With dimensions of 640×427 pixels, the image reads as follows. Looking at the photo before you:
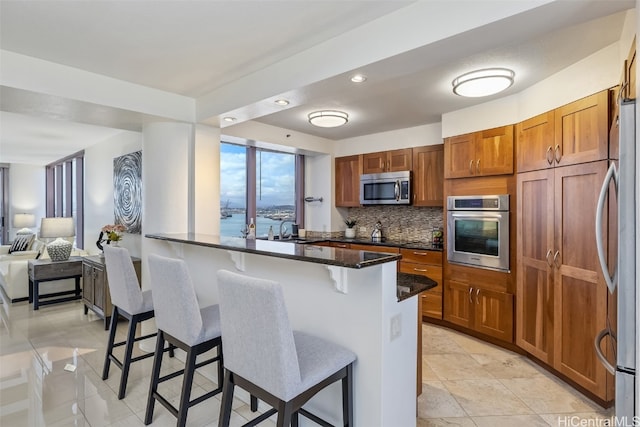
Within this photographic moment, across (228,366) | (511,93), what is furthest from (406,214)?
(228,366)

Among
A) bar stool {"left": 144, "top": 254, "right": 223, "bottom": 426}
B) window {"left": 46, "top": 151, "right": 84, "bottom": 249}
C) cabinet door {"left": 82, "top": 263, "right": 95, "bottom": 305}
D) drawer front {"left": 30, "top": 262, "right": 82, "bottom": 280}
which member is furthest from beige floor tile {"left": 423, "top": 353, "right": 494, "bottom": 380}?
window {"left": 46, "top": 151, "right": 84, "bottom": 249}

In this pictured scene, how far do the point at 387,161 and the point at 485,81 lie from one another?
2.16m

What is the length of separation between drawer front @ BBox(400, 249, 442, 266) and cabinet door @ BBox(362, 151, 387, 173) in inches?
49.8

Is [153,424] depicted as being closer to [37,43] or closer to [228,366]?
[228,366]

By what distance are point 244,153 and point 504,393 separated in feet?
13.6

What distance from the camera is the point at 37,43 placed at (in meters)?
2.24

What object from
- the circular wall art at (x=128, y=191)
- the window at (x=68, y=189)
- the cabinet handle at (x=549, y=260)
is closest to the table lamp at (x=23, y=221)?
the window at (x=68, y=189)

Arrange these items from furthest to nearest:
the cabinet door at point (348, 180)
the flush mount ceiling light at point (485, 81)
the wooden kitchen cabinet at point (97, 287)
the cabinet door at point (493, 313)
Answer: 1. the cabinet door at point (348, 180)
2. the wooden kitchen cabinet at point (97, 287)
3. the cabinet door at point (493, 313)
4. the flush mount ceiling light at point (485, 81)

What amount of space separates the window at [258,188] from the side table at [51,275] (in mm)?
2135

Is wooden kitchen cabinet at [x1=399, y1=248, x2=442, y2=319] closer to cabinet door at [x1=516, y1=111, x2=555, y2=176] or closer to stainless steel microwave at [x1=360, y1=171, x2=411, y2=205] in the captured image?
stainless steel microwave at [x1=360, y1=171, x2=411, y2=205]

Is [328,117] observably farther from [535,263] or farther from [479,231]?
[535,263]

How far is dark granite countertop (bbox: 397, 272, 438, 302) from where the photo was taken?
5.99ft

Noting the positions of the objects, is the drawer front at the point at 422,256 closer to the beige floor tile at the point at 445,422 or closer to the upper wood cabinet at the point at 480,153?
the upper wood cabinet at the point at 480,153

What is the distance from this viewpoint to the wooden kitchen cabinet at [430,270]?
3.93 metres
